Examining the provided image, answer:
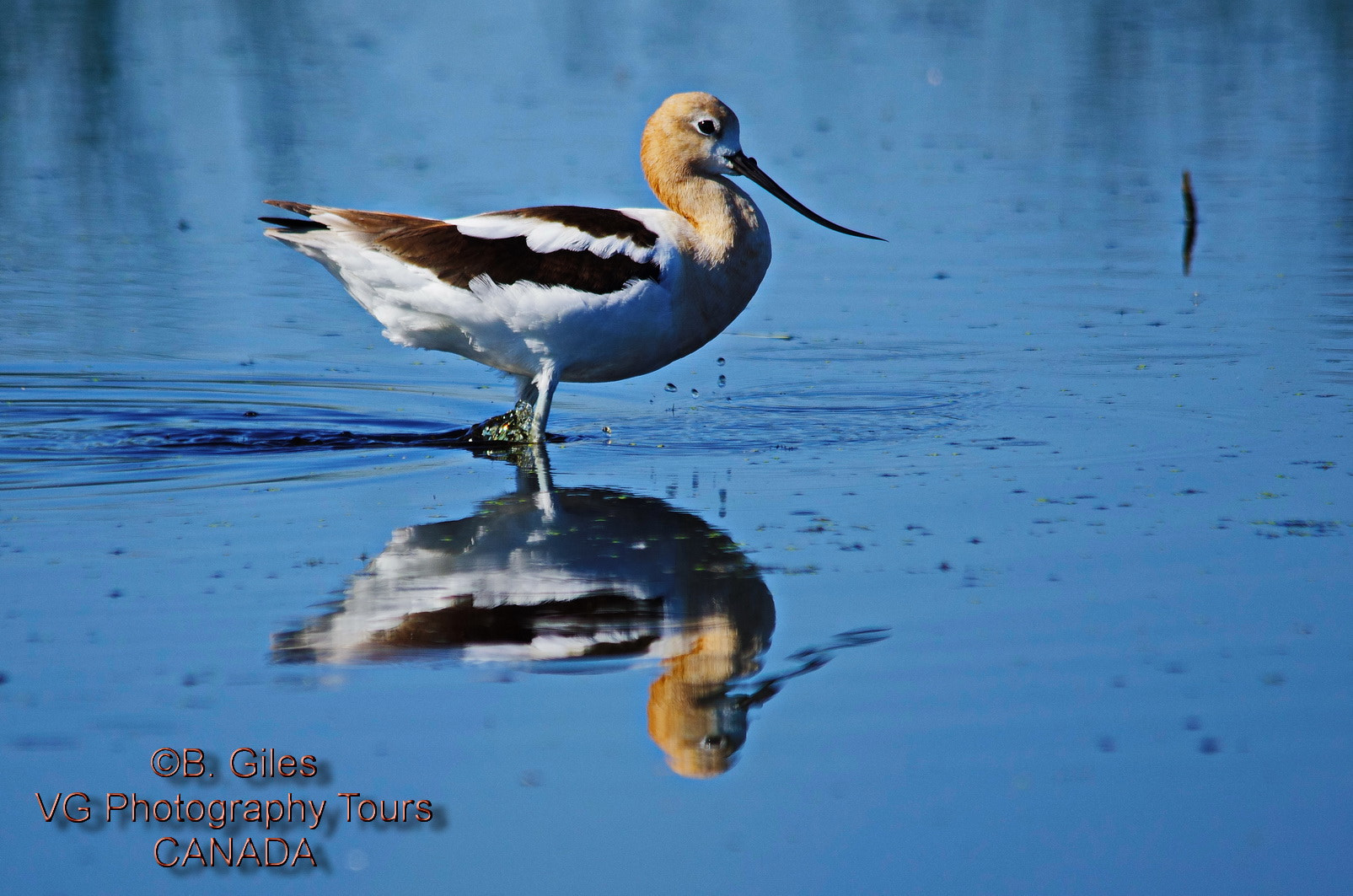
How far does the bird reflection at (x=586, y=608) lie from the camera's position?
14.9 feet

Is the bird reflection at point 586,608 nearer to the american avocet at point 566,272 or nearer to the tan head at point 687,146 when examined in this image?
the american avocet at point 566,272

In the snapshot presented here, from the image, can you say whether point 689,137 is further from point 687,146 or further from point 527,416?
point 527,416

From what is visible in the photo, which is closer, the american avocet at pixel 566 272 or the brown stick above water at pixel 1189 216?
the american avocet at pixel 566 272

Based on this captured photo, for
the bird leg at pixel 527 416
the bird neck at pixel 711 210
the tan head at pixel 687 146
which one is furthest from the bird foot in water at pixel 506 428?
the tan head at pixel 687 146

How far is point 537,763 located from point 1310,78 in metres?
16.0

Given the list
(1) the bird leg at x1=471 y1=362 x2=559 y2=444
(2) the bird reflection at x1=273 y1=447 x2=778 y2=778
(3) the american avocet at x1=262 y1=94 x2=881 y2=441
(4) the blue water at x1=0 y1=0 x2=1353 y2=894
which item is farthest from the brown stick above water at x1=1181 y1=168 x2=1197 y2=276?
(2) the bird reflection at x1=273 y1=447 x2=778 y2=778

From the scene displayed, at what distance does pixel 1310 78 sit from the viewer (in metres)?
17.8

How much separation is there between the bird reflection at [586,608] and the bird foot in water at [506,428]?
1268mm

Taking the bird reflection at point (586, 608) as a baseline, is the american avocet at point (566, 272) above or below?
above

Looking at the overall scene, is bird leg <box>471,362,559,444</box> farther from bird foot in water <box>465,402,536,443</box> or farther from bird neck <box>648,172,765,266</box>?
bird neck <box>648,172,765,266</box>

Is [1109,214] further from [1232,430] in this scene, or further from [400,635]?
[400,635]

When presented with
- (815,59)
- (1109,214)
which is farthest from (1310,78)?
(1109,214)

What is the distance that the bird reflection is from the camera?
4.54 m

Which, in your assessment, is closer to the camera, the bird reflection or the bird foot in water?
the bird reflection
